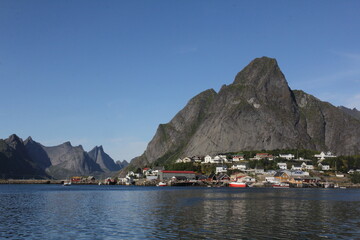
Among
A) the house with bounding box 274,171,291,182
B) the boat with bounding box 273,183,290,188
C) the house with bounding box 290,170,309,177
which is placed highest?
the house with bounding box 290,170,309,177

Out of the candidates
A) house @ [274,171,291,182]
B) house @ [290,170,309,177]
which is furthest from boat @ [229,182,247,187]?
house @ [290,170,309,177]

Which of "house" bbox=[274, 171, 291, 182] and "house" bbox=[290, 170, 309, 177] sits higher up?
"house" bbox=[290, 170, 309, 177]

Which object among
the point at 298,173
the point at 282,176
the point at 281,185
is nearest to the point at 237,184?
the point at 281,185

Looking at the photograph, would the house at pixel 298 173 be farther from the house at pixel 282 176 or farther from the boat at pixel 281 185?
the boat at pixel 281 185

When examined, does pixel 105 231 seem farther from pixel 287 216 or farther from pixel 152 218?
pixel 287 216

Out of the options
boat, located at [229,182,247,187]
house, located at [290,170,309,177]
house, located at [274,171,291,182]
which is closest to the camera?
boat, located at [229,182,247,187]

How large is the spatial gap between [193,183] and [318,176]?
63.4 meters

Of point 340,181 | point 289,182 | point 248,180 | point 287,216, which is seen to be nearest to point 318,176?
point 340,181

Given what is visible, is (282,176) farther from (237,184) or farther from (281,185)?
(237,184)

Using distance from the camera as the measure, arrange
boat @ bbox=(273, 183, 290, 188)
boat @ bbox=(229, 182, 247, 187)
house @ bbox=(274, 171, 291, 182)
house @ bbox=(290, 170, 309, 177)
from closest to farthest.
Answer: boat @ bbox=(273, 183, 290, 188), boat @ bbox=(229, 182, 247, 187), house @ bbox=(274, 171, 291, 182), house @ bbox=(290, 170, 309, 177)

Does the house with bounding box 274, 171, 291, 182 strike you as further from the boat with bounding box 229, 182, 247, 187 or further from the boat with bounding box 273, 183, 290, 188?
the boat with bounding box 229, 182, 247, 187

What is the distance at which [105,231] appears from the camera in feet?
120

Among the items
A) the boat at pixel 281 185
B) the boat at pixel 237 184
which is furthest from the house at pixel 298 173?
the boat at pixel 237 184

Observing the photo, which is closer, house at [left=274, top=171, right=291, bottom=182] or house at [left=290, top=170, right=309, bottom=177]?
house at [left=274, top=171, right=291, bottom=182]
